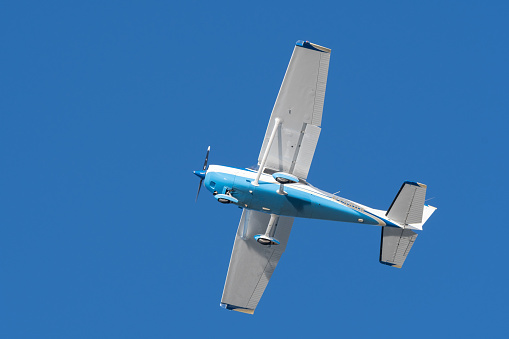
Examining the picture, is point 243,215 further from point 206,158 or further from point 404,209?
point 404,209

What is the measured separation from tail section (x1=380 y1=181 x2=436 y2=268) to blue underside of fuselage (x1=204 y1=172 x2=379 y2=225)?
3.02 feet

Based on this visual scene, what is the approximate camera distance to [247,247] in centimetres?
3716

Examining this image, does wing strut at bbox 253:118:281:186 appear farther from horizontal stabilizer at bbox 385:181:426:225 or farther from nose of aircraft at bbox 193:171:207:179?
horizontal stabilizer at bbox 385:181:426:225

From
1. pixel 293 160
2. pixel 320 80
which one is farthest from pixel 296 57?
pixel 293 160

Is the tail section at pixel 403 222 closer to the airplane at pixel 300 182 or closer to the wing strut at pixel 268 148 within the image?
the airplane at pixel 300 182

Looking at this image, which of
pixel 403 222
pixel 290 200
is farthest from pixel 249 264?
pixel 403 222

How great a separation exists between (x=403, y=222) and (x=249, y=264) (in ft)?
25.5

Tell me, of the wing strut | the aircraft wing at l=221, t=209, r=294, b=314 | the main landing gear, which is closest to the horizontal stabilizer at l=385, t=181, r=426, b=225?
the main landing gear

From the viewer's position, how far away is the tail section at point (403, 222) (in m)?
33.2

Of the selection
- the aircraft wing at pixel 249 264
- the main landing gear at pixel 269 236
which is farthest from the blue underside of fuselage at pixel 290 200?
the aircraft wing at pixel 249 264

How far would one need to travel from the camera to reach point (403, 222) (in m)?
33.7

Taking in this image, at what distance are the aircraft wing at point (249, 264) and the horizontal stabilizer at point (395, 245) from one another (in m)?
4.69

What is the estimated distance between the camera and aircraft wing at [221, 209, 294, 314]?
36.7m

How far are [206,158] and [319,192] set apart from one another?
212 inches
